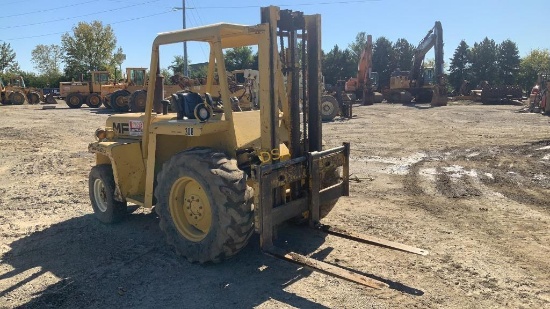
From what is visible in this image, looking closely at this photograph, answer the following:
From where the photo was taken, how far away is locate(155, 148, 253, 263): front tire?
443 cm

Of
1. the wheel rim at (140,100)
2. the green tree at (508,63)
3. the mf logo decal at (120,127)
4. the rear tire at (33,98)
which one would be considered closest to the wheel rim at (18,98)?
the rear tire at (33,98)

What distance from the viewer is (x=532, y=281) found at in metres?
4.33

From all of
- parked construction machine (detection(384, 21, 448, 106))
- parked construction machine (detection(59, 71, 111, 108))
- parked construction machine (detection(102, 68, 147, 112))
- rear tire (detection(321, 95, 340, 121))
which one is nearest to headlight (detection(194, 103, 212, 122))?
rear tire (detection(321, 95, 340, 121))

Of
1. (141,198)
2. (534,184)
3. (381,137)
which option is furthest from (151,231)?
(381,137)

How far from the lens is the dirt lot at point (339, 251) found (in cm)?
417

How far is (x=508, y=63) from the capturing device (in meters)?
59.2

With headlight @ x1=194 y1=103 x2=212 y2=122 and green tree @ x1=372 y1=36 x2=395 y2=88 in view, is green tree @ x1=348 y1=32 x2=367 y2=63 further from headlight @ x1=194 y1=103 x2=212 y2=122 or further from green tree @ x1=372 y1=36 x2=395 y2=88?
headlight @ x1=194 y1=103 x2=212 y2=122

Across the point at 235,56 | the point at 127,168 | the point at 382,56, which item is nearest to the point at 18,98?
the point at 235,56

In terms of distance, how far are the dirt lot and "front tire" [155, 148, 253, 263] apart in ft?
0.83

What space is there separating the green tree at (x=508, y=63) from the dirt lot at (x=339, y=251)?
5505 centimetres

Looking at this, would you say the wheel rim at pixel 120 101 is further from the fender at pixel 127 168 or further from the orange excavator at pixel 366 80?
the fender at pixel 127 168

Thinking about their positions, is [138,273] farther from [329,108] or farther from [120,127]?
[329,108]

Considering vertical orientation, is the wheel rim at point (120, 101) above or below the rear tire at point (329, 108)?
above

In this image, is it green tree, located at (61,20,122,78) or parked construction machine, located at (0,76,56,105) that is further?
green tree, located at (61,20,122,78)
